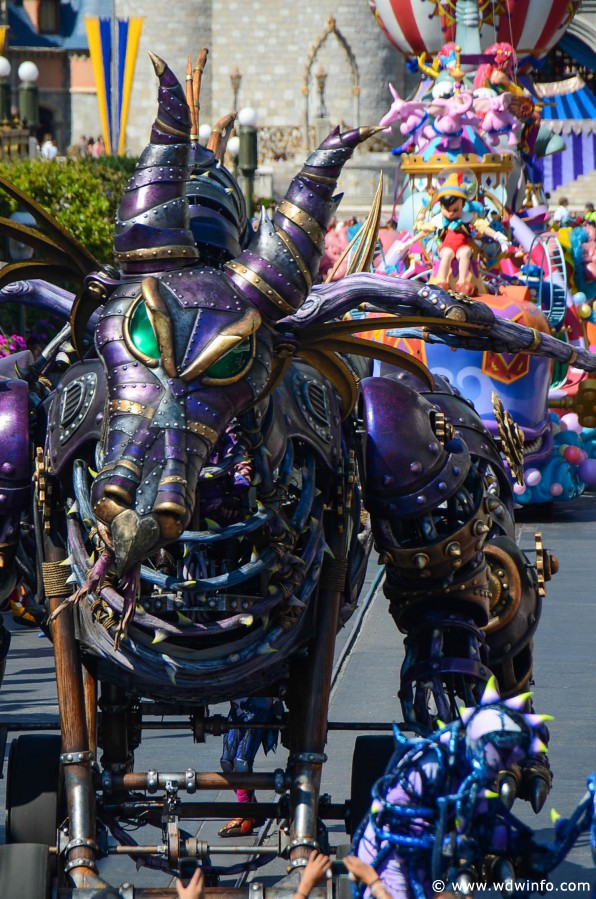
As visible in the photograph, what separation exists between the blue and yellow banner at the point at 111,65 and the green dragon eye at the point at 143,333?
31843 millimetres

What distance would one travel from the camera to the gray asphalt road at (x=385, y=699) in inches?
239

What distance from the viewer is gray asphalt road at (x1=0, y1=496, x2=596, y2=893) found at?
6.06 meters

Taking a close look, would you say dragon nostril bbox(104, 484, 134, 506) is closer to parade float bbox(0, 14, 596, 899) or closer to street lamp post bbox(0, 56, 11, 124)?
parade float bbox(0, 14, 596, 899)

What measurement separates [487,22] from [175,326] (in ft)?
47.1

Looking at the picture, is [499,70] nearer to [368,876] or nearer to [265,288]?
[265,288]

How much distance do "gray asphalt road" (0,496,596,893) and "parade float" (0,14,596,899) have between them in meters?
0.88

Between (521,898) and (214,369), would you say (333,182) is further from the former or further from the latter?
(521,898)

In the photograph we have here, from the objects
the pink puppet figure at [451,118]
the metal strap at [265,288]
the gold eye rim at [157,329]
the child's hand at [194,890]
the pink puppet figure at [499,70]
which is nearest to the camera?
the child's hand at [194,890]

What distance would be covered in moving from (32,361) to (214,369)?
1.39 meters

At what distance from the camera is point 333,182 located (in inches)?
166

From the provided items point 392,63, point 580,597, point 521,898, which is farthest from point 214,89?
point 521,898

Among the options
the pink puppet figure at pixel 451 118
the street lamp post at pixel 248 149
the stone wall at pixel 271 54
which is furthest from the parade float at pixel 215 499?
→ the stone wall at pixel 271 54

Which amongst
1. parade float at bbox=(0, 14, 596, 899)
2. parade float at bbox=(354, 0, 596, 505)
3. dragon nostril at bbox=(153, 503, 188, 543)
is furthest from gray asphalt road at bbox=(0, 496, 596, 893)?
parade float at bbox=(354, 0, 596, 505)

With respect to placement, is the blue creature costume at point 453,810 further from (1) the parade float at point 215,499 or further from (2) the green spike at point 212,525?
(2) the green spike at point 212,525
